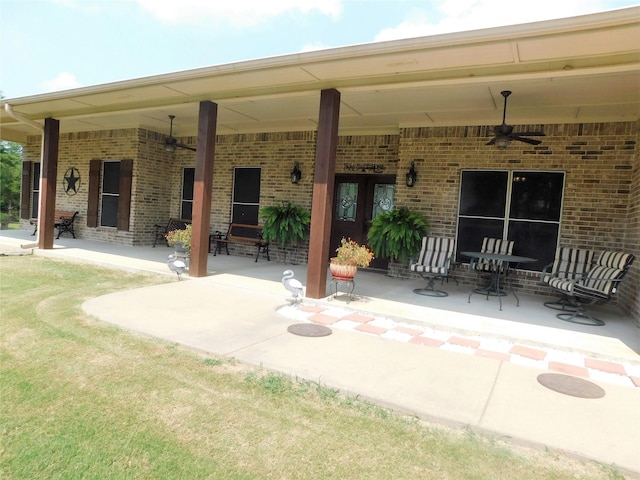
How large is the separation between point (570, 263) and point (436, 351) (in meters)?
3.28

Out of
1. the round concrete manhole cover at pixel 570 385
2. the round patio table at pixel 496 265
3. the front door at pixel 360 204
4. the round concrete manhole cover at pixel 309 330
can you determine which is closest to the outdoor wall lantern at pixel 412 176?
the front door at pixel 360 204

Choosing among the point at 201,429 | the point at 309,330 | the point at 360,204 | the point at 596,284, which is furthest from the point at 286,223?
the point at 201,429

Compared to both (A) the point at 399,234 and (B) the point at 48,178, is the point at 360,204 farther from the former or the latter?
(B) the point at 48,178

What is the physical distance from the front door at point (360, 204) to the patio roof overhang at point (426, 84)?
3.16 ft

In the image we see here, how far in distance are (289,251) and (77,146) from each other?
671 cm

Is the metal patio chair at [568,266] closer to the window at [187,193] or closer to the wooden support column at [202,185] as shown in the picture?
the wooden support column at [202,185]

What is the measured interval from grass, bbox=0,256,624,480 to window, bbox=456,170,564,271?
4930mm

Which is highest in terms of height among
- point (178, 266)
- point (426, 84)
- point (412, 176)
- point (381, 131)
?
point (381, 131)

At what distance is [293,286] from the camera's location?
4711 millimetres

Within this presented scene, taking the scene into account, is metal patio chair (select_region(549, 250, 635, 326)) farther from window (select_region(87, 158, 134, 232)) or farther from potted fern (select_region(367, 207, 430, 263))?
window (select_region(87, 158, 134, 232))

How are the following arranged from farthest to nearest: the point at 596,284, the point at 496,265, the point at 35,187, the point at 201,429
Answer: the point at 35,187 → the point at 496,265 → the point at 596,284 → the point at 201,429

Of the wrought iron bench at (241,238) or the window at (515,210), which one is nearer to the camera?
the window at (515,210)

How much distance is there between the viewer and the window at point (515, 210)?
20.6 feet

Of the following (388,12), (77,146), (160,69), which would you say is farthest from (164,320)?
(77,146)
